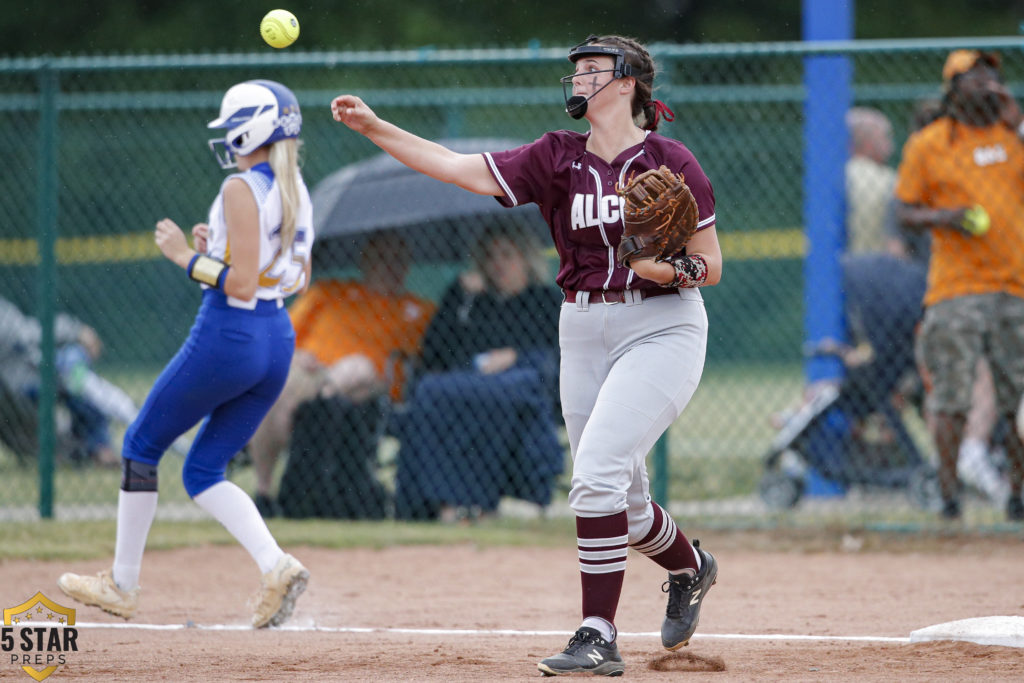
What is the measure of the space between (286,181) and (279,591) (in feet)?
5.33

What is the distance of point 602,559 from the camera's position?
13.7 ft

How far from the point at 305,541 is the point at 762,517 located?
2711mm

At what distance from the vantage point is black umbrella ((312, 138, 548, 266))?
25.7 ft

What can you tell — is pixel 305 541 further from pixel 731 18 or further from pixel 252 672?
pixel 731 18

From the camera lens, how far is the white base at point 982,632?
448cm

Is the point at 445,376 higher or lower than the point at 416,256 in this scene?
lower

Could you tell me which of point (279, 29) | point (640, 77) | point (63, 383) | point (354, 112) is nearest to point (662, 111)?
point (640, 77)

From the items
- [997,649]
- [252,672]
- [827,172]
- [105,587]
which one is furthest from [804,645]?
[827,172]

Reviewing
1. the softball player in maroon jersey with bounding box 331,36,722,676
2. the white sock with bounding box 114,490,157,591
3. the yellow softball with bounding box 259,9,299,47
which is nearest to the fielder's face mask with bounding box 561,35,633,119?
the softball player in maroon jersey with bounding box 331,36,722,676

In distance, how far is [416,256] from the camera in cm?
834

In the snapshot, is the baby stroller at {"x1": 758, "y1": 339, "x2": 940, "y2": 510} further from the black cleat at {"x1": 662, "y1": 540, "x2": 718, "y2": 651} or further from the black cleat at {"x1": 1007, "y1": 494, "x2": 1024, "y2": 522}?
the black cleat at {"x1": 662, "y1": 540, "x2": 718, "y2": 651}

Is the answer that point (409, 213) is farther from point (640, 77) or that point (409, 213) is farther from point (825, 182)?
point (640, 77)

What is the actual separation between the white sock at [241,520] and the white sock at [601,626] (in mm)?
1603

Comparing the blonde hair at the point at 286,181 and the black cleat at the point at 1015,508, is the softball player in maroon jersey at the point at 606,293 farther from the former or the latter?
the black cleat at the point at 1015,508
